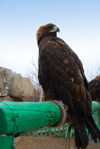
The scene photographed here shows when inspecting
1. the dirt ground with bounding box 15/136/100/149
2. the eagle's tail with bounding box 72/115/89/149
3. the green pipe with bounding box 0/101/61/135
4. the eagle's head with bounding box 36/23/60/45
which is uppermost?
the eagle's head with bounding box 36/23/60/45

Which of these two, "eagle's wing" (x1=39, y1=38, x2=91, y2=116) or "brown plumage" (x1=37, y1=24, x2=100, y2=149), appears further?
"eagle's wing" (x1=39, y1=38, x2=91, y2=116)

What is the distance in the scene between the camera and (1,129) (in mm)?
565

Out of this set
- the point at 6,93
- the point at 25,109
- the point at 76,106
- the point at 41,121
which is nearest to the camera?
the point at 25,109

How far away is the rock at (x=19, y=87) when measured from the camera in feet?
13.9

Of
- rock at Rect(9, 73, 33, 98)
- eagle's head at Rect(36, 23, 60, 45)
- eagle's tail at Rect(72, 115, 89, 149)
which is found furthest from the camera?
rock at Rect(9, 73, 33, 98)

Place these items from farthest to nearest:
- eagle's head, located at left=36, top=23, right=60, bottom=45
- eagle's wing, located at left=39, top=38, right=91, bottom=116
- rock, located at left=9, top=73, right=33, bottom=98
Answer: rock, located at left=9, top=73, right=33, bottom=98 < eagle's head, located at left=36, top=23, right=60, bottom=45 < eagle's wing, located at left=39, top=38, right=91, bottom=116

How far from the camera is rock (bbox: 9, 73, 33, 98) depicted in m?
4.22

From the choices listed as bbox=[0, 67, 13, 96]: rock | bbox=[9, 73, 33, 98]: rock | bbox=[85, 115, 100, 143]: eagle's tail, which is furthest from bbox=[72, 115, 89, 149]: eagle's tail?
bbox=[9, 73, 33, 98]: rock

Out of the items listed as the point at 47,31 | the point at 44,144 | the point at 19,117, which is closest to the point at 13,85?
the point at 47,31

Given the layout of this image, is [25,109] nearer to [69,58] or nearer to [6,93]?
[69,58]

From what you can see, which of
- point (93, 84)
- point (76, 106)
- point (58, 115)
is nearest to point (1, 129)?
point (58, 115)

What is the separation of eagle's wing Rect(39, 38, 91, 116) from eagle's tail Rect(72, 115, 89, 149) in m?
0.25

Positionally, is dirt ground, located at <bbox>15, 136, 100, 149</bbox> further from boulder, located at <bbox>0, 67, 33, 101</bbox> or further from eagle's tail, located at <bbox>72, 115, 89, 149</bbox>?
eagle's tail, located at <bbox>72, 115, 89, 149</bbox>

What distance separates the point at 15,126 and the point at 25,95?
3928 millimetres
